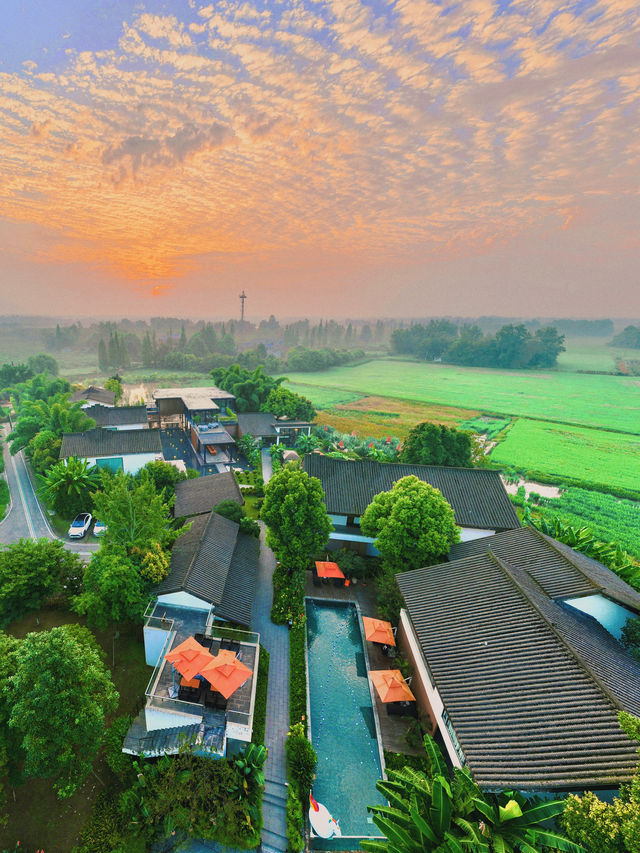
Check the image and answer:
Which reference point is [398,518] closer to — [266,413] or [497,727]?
[497,727]

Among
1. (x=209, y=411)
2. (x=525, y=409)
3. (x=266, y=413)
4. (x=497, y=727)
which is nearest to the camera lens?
(x=497, y=727)

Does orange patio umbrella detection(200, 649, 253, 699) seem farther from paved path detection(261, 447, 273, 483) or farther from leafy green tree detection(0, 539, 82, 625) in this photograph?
paved path detection(261, 447, 273, 483)

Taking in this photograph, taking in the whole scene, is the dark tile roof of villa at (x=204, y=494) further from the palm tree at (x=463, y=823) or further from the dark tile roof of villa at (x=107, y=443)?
the palm tree at (x=463, y=823)

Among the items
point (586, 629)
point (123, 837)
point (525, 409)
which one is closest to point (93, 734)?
point (123, 837)

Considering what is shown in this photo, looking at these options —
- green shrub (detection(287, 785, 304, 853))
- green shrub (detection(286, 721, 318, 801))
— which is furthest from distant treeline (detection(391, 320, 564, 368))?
green shrub (detection(287, 785, 304, 853))

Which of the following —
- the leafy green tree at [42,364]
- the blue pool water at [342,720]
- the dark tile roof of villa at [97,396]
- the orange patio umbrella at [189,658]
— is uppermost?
the leafy green tree at [42,364]

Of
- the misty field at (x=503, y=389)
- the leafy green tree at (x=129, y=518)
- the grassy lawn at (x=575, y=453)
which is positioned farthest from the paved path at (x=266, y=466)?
the misty field at (x=503, y=389)
